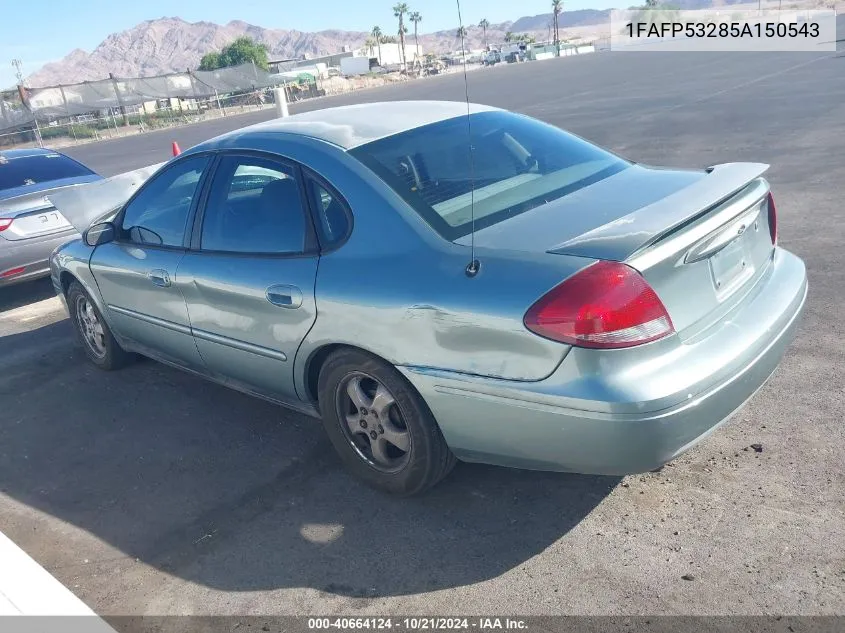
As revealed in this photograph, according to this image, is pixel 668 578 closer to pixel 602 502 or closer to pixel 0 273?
pixel 602 502

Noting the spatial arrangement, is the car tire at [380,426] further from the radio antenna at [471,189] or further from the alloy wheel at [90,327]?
the alloy wheel at [90,327]

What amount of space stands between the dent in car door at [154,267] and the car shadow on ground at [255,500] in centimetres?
47

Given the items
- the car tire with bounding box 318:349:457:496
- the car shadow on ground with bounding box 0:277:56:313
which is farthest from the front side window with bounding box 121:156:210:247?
the car shadow on ground with bounding box 0:277:56:313

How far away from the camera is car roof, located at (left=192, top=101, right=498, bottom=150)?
364 centimetres

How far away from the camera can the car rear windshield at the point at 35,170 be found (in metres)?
7.80

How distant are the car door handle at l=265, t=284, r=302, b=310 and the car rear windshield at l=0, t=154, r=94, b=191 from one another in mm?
5451

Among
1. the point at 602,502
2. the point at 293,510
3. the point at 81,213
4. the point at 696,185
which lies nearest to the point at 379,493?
the point at 293,510

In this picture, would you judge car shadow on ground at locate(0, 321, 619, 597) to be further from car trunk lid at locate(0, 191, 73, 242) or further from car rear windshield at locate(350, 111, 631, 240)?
car trunk lid at locate(0, 191, 73, 242)

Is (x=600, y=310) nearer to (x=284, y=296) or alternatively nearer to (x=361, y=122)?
(x=284, y=296)

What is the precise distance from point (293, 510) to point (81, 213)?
5.23 m

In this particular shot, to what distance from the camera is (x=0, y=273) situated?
7.16 m

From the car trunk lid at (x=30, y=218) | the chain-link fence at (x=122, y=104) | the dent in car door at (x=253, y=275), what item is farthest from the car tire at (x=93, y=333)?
the chain-link fence at (x=122, y=104)

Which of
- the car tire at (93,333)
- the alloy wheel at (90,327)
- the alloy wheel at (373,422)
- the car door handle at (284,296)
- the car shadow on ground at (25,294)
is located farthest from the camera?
the car shadow on ground at (25,294)

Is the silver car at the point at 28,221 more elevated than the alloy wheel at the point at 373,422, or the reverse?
the silver car at the point at 28,221
